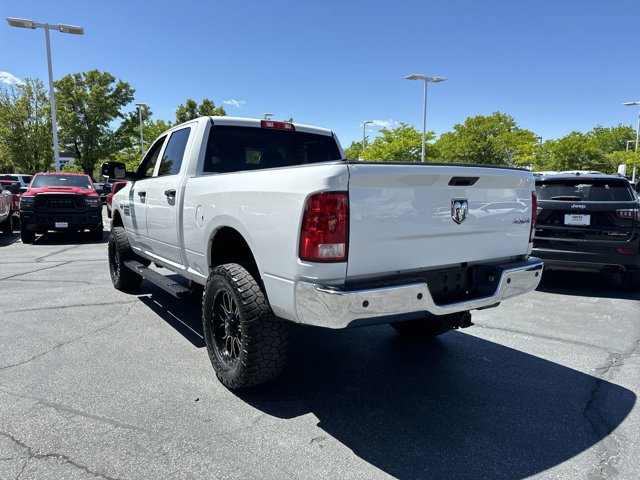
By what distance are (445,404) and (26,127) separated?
41.9m

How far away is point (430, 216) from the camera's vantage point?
108 inches

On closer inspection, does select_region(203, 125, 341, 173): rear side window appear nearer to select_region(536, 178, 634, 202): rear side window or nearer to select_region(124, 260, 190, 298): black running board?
select_region(124, 260, 190, 298): black running board

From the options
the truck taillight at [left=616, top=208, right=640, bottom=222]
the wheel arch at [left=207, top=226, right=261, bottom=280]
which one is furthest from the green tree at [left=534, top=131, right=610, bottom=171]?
the wheel arch at [left=207, top=226, right=261, bottom=280]

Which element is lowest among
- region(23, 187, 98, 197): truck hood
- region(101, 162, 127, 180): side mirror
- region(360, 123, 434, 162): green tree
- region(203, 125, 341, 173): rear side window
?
region(23, 187, 98, 197): truck hood

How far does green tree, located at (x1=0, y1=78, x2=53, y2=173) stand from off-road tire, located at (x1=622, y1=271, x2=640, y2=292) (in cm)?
4034

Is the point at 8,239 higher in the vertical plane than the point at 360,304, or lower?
lower

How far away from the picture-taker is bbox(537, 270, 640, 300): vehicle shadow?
6328 mm

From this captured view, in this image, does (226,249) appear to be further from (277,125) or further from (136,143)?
(136,143)

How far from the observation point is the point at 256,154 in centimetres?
424

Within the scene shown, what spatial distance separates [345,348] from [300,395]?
1.02 meters

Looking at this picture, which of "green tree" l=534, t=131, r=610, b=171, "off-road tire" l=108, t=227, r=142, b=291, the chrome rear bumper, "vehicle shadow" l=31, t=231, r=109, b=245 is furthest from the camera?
"green tree" l=534, t=131, r=610, b=171

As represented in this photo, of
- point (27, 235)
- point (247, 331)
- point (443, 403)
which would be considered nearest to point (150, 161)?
point (247, 331)

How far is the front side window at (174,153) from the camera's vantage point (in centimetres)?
428

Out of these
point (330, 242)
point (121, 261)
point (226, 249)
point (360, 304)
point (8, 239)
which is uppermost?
point (330, 242)
